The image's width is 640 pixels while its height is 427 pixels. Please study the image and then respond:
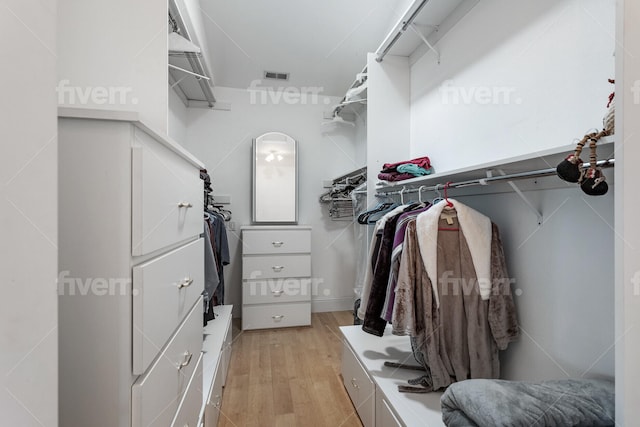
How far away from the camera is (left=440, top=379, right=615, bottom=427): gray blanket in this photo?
738mm

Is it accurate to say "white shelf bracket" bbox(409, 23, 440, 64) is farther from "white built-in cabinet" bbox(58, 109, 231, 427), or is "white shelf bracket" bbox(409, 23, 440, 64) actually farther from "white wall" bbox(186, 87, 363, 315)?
"white built-in cabinet" bbox(58, 109, 231, 427)

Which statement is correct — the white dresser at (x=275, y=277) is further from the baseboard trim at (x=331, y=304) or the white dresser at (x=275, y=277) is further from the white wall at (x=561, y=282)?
the white wall at (x=561, y=282)

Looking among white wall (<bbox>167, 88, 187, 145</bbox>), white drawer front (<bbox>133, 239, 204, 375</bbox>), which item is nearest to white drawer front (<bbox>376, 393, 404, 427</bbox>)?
white drawer front (<bbox>133, 239, 204, 375</bbox>)

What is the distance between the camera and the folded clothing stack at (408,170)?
5.83ft

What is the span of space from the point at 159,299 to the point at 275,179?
95.9 inches

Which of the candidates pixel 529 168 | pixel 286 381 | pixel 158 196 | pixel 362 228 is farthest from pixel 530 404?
pixel 362 228

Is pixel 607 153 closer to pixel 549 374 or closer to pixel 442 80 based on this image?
pixel 549 374

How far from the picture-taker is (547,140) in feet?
3.57

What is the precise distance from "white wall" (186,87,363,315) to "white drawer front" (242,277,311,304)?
37cm

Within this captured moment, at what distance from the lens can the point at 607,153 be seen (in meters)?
0.75

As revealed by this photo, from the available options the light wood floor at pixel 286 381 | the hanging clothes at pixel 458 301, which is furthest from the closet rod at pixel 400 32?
the light wood floor at pixel 286 381

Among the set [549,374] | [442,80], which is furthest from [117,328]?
[442,80]

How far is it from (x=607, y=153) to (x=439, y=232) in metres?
0.61

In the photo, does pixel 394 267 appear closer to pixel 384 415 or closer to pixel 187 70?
pixel 384 415
